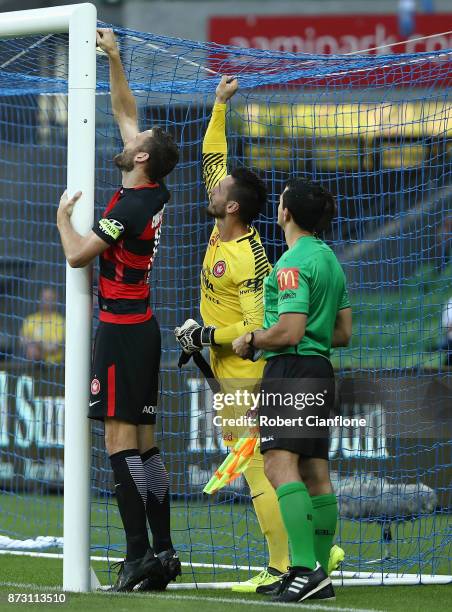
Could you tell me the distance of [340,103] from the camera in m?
8.17

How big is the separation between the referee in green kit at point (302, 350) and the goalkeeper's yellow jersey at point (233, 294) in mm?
418

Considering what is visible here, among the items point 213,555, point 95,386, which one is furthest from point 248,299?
point 213,555

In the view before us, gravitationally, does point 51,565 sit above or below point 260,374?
below

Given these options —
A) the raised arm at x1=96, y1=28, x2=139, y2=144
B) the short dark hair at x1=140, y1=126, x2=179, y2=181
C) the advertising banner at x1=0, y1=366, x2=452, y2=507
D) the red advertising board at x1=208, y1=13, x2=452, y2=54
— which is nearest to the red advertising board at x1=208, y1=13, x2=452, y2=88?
the red advertising board at x1=208, y1=13, x2=452, y2=54

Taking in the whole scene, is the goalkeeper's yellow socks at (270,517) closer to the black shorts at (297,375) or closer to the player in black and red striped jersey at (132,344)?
the player in black and red striped jersey at (132,344)

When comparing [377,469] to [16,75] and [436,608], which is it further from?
[16,75]

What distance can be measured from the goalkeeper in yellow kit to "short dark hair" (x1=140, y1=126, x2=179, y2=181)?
47 centimetres

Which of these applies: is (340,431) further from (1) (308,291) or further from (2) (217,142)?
(1) (308,291)

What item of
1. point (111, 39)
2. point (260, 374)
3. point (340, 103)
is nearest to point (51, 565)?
point (260, 374)

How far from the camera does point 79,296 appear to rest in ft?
18.5

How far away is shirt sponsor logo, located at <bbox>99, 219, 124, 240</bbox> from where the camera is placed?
5535mm

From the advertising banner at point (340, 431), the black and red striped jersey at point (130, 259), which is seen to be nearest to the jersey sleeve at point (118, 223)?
the black and red striped jersey at point (130, 259)

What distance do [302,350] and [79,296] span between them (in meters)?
1.09

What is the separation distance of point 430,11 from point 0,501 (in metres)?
14.3
